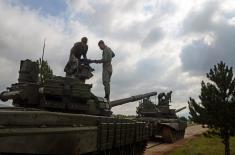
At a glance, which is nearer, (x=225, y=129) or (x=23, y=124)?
(x=23, y=124)

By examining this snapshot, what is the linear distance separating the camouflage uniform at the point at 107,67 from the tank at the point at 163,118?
562 inches

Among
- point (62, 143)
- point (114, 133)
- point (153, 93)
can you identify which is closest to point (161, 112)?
point (153, 93)

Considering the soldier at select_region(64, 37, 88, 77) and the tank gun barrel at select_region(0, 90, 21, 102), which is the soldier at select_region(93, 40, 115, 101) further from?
the tank gun barrel at select_region(0, 90, 21, 102)

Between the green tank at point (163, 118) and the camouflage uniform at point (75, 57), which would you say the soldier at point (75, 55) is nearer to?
the camouflage uniform at point (75, 57)

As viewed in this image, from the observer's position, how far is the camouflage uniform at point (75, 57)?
11.5 m

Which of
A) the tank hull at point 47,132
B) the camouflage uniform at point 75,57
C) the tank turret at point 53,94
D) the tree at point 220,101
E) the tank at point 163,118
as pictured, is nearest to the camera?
the tank hull at point 47,132

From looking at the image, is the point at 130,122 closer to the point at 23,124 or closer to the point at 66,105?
the point at 66,105

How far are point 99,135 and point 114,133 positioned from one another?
63.1 inches

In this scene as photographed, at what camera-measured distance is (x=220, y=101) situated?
61.6 ft

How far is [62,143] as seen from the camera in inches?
296

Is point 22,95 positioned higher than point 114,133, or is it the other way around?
point 22,95

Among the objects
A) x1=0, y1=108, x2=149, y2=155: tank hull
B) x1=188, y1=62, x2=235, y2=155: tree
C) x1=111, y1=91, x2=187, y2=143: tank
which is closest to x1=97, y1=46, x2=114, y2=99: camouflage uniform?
x1=0, y1=108, x2=149, y2=155: tank hull

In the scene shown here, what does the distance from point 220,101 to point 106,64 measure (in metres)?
7.93

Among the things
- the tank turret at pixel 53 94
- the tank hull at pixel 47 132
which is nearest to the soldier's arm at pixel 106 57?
the tank turret at pixel 53 94
